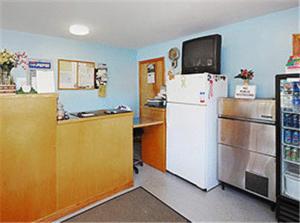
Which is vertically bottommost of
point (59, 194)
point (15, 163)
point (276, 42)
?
point (59, 194)

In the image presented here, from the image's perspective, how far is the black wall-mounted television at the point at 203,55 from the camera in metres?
2.77

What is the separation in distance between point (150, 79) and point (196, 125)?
2.03m

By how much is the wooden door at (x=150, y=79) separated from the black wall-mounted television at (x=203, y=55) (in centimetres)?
96

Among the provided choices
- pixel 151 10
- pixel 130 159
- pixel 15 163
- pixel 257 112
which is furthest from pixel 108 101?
pixel 257 112

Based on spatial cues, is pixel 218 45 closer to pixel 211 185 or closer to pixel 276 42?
pixel 276 42

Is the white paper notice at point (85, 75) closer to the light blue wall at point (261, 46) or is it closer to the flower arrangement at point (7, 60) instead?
the flower arrangement at point (7, 60)

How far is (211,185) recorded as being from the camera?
2725mm

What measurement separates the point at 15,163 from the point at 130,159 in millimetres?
1337

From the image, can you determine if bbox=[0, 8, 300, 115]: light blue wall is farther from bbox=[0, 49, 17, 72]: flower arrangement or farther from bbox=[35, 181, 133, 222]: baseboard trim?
bbox=[35, 181, 133, 222]: baseboard trim

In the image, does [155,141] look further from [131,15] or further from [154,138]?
[131,15]

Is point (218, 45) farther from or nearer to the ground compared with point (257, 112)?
farther from the ground

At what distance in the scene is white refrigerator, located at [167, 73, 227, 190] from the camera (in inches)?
102

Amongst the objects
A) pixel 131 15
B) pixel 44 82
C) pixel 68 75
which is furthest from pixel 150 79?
pixel 44 82

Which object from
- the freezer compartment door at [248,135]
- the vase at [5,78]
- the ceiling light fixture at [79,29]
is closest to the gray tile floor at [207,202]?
the freezer compartment door at [248,135]
